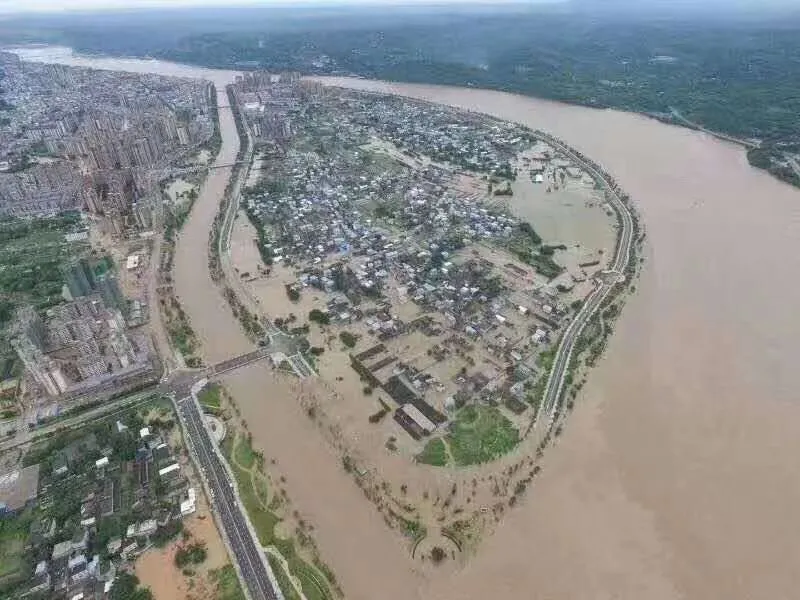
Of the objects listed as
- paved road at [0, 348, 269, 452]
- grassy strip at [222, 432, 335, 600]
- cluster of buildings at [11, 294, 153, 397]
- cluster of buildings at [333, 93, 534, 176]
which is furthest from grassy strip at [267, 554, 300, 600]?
cluster of buildings at [333, 93, 534, 176]

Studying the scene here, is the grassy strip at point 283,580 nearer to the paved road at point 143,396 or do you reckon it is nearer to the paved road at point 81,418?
the paved road at point 143,396

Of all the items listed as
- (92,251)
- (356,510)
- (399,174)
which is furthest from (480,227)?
(92,251)

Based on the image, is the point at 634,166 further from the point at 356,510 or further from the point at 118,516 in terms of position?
the point at 118,516

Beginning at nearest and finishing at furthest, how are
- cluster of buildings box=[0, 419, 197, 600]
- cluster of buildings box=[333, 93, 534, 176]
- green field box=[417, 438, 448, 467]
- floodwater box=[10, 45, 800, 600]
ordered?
1. cluster of buildings box=[0, 419, 197, 600]
2. floodwater box=[10, 45, 800, 600]
3. green field box=[417, 438, 448, 467]
4. cluster of buildings box=[333, 93, 534, 176]

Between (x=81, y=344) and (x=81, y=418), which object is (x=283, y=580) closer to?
(x=81, y=418)

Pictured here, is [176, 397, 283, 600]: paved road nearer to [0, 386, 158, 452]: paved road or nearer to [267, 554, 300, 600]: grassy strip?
[267, 554, 300, 600]: grassy strip

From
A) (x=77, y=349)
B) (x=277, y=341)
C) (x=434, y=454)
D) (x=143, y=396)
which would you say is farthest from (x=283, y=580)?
(x=77, y=349)
